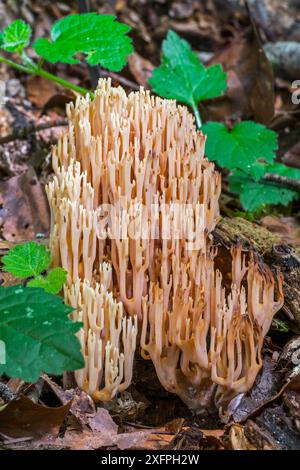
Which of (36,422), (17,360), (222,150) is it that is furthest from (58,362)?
(222,150)

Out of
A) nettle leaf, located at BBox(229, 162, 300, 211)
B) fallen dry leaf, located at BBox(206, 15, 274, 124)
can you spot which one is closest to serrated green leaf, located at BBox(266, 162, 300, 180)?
nettle leaf, located at BBox(229, 162, 300, 211)

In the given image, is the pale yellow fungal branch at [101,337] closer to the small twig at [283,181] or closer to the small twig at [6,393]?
the small twig at [6,393]

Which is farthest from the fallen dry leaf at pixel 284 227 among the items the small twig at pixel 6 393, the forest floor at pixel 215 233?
the small twig at pixel 6 393

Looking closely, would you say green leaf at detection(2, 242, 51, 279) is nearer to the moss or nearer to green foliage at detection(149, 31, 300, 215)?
the moss

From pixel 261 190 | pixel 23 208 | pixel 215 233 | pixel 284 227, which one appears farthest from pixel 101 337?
pixel 261 190

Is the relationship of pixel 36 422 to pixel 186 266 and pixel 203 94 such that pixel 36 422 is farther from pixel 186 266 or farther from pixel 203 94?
pixel 203 94

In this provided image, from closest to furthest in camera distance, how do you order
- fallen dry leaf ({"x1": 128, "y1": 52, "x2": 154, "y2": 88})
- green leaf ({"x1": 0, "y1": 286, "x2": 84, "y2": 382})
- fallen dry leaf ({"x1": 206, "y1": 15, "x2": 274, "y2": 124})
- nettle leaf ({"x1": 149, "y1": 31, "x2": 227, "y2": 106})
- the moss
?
green leaf ({"x1": 0, "y1": 286, "x2": 84, "y2": 382})
the moss
nettle leaf ({"x1": 149, "y1": 31, "x2": 227, "y2": 106})
fallen dry leaf ({"x1": 206, "y1": 15, "x2": 274, "y2": 124})
fallen dry leaf ({"x1": 128, "y1": 52, "x2": 154, "y2": 88})
